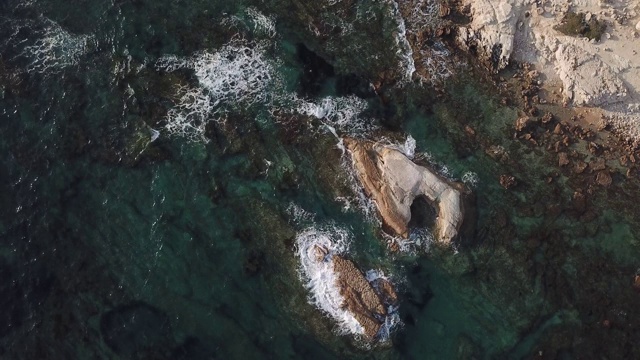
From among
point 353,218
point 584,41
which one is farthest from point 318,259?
point 584,41

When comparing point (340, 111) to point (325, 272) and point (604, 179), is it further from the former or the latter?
point (604, 179)

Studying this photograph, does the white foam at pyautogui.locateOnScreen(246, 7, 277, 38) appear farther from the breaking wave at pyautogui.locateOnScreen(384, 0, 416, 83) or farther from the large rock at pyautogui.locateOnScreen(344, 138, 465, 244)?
the large rock at pyautogui.locateOnScreen(344, 138, 465, 244)

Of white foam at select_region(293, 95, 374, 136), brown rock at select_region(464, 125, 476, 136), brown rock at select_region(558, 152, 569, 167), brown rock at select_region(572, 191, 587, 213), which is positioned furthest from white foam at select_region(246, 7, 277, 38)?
brown rock at select_region(572, 191, 587, 213)

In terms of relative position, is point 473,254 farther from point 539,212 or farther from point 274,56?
point 274,56

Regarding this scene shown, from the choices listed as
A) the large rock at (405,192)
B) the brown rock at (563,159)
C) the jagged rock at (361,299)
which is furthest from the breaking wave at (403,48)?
the jagged rock at (361,299)

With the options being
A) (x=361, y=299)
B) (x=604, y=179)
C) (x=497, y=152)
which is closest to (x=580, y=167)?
(x=604, y=179)

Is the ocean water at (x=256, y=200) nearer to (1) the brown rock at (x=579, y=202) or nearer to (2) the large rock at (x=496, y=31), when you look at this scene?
(1) the brown rock at (x=579, y=202)
